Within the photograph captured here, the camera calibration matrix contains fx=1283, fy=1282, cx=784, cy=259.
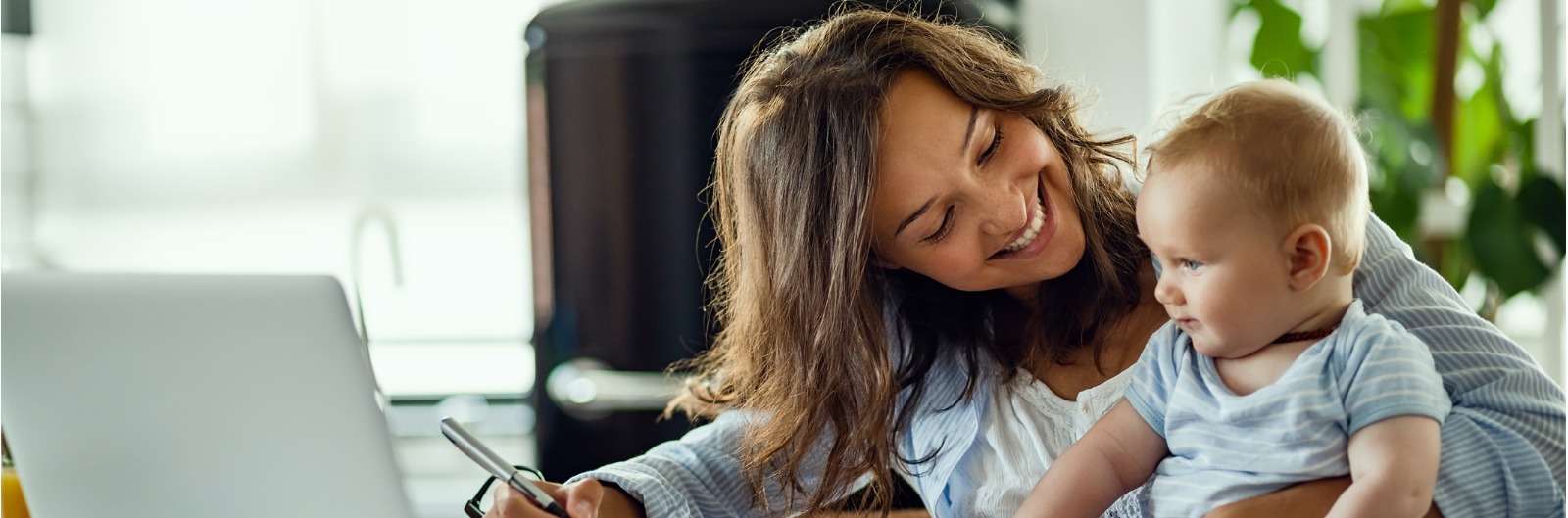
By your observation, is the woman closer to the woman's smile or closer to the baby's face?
the woman's smile

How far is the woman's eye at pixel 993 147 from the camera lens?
1233 millimetres

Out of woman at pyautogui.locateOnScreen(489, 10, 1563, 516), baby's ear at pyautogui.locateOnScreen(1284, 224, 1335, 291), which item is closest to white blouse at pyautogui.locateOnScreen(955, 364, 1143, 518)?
woman at pyautogui.locateOnScreen(489, 10, 1563, 516)

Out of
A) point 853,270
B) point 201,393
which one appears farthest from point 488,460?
point 853,270

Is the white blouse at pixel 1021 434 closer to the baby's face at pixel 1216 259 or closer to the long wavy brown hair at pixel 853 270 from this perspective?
the long wavy brown hair at pixel 853 270

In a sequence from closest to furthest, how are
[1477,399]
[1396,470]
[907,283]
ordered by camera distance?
[1396,470] < [1477,399] < [907,283]

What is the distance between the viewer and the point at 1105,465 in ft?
3.56

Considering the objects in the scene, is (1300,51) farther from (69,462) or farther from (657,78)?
(69,462)

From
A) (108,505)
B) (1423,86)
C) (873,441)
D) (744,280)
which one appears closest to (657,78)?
(744,280)

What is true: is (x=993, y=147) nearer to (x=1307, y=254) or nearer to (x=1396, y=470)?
(x=1307, y=254)

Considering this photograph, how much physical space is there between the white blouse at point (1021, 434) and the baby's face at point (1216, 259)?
267 mm

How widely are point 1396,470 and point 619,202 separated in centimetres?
148

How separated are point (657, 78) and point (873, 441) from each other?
3.24ft

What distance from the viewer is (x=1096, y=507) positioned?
1.08 metres

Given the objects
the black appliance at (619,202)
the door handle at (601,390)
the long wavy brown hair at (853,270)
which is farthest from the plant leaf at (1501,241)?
the door handle at (601,390)
